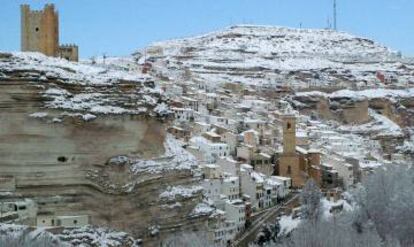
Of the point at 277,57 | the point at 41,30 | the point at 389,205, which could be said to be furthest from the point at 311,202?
the point at 277,57

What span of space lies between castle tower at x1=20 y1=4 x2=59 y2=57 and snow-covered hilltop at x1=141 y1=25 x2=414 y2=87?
24.3 metres

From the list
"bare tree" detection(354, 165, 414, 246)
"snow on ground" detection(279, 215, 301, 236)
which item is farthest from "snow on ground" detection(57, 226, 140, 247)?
"bare tree" detection(354, 165, 414, 246)

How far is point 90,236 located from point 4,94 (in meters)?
5.05

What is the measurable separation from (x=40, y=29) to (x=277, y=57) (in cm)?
5739

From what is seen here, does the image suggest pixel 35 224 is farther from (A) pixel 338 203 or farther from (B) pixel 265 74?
(B) pixel 265 74

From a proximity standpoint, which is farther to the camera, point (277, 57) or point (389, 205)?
point (277, 57)

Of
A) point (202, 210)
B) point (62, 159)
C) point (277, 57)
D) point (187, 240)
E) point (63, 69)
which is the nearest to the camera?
point (187, 240)

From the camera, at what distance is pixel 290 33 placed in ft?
325

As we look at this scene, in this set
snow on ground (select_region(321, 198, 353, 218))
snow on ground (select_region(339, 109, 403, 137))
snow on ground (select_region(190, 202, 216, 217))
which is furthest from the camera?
snow on ground (select_region(339, 109, 403, 137))

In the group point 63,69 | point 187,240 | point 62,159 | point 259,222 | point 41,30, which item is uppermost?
point 41,30

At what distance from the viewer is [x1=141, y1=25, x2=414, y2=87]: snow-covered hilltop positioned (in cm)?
6362

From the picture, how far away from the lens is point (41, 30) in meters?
25.6

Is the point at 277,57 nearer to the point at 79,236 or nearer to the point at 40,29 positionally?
the point at 40,29

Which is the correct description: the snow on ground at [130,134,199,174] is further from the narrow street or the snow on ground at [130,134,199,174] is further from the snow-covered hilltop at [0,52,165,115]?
the narrow street
